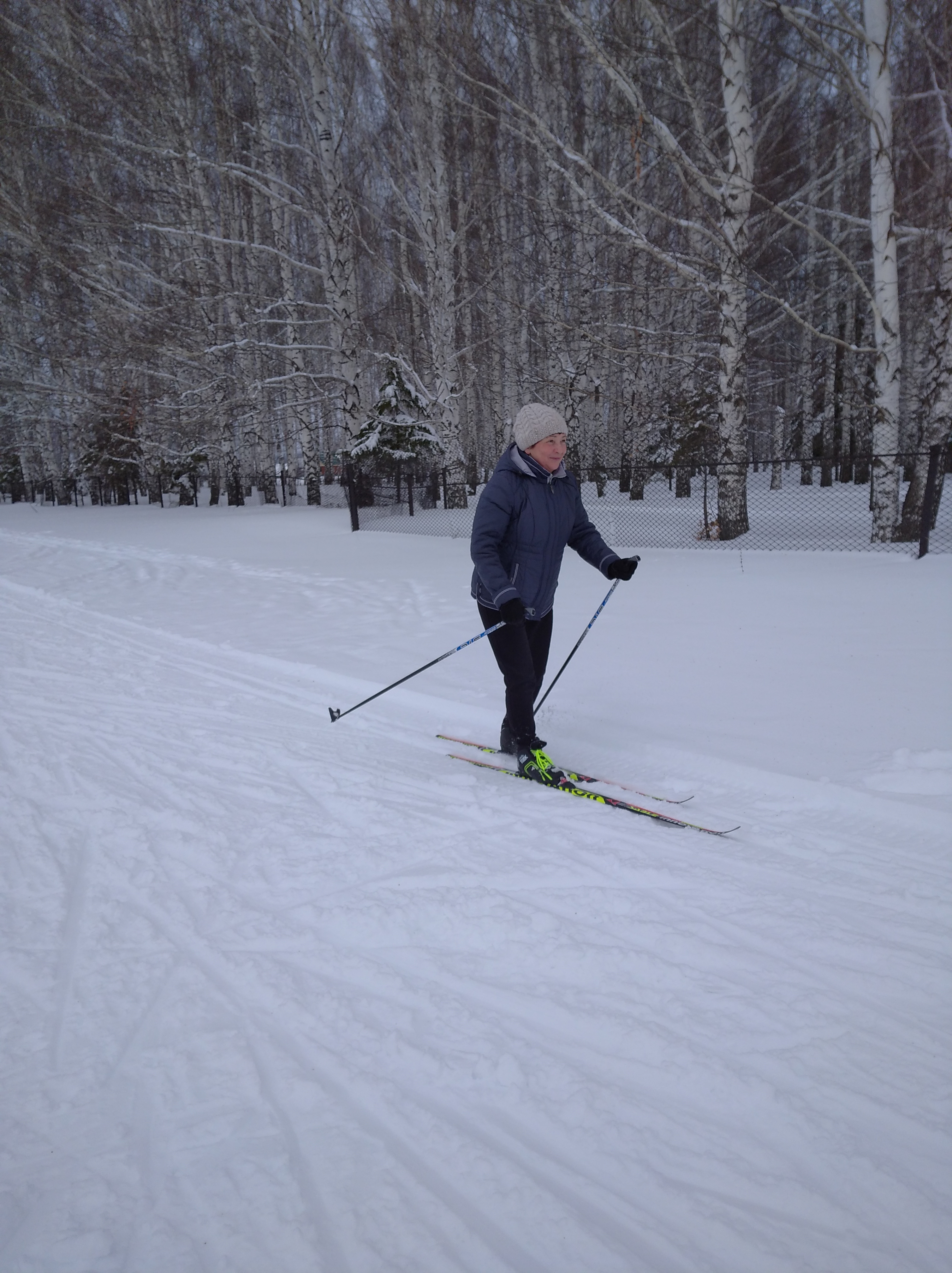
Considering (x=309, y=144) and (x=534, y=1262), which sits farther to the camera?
(x=309, y=144)

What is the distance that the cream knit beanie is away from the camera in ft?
11.8

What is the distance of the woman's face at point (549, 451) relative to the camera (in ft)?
11.9

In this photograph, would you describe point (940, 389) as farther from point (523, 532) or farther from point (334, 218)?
point (334, 218)

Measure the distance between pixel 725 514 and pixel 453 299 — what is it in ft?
27.5

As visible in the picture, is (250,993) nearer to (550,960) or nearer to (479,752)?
(550,960)

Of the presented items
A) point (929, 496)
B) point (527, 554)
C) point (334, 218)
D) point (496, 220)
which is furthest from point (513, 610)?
point (496, 220)

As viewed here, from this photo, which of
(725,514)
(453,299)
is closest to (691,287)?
(725,514)

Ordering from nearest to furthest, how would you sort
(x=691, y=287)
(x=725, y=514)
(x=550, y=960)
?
1. (x=550, y=960)
2. (x=691, y=287)
3. (x=725, y=514)

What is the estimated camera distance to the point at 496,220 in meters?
17.6

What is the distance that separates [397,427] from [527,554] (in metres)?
14.7

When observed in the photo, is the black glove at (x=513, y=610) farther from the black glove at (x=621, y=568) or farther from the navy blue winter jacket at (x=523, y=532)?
the black glove at (x=621, y=568)

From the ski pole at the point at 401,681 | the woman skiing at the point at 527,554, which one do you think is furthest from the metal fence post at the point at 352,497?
the woman skiing at the point at 527,554

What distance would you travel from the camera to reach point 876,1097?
73.9 inches

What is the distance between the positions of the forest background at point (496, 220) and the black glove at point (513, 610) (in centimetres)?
753
